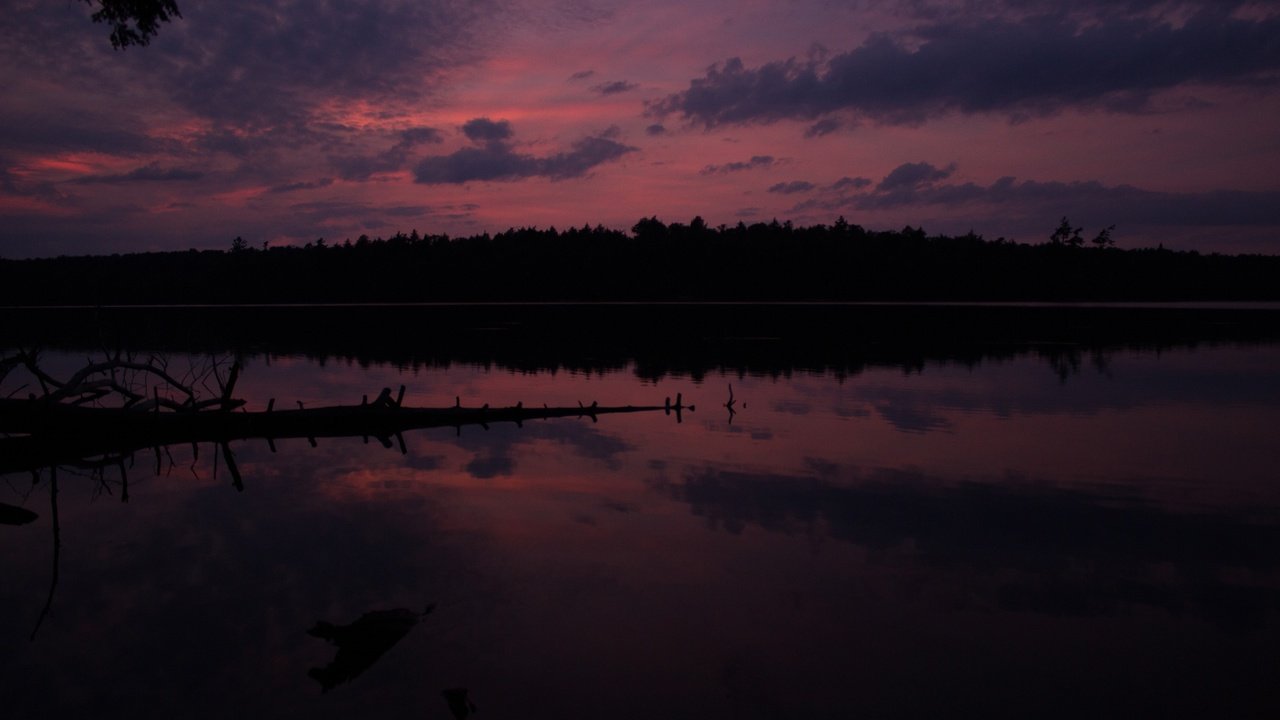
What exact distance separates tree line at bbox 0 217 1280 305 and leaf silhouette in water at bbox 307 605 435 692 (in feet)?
543

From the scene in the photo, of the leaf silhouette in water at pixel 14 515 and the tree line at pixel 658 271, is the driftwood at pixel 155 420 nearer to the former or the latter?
the leaf silhouette in water at pixel 14 515

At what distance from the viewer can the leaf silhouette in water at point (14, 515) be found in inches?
522

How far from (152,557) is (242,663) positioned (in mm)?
4535

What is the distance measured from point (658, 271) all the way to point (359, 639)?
559 feet

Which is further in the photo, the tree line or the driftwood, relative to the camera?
the tree line

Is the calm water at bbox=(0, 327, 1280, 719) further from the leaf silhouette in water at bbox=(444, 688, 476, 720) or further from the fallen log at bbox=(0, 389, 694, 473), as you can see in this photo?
the fallen log at bbox=(0, 389, 694, 473)

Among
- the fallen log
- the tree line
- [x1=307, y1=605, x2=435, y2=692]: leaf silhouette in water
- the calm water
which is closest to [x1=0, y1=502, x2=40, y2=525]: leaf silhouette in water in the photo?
the calm water

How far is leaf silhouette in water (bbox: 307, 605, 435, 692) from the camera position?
840 centimetres

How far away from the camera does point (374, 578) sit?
36.1ft

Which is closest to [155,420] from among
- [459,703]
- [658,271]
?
[459,703]

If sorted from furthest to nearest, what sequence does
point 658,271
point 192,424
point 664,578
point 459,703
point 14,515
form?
1. point 658,271
2. point 192,424
3. point 14,515
4. point 664,578
5. point 459,703

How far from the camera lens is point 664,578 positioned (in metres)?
11.1

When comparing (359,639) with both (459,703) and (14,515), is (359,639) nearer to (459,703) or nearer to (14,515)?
(459,703)

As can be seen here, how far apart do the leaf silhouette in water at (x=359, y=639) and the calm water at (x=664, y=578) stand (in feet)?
0.64
